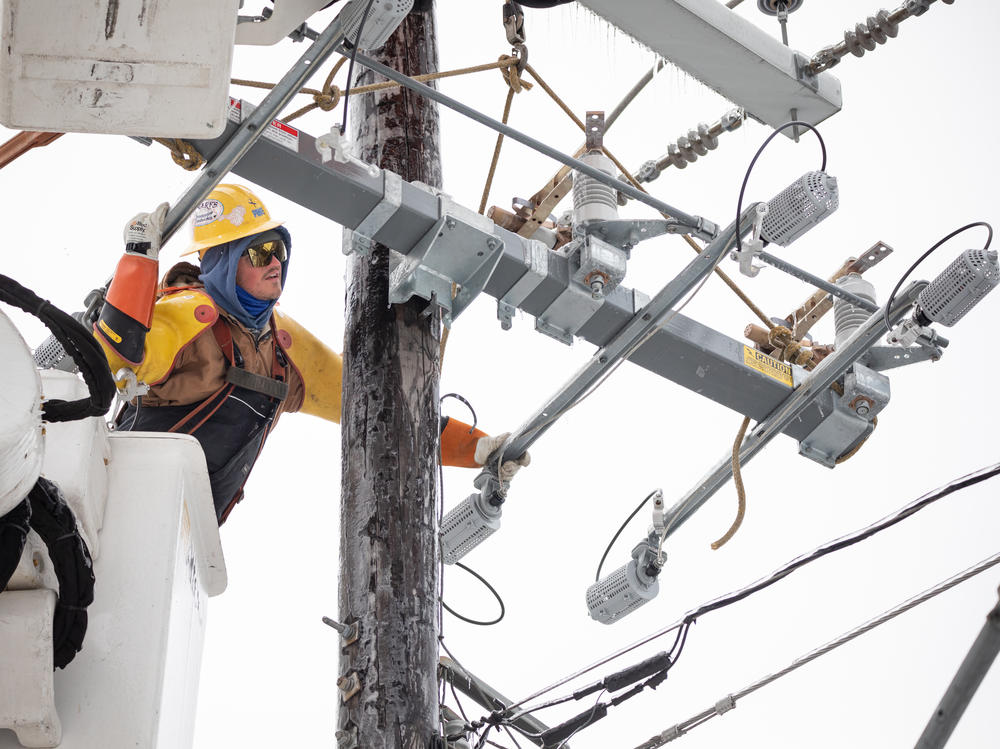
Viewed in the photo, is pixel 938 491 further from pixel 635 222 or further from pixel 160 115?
pixel 160 115

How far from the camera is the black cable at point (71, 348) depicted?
2.93m

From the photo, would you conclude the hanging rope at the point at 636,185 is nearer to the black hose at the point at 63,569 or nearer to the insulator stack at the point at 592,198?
the insulator stack at the point at 592,198

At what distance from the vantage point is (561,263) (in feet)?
16.8

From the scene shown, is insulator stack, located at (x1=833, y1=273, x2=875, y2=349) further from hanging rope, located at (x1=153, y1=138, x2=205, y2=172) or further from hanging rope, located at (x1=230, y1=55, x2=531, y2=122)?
hanging rope, located at (x1=153, y1=138, x2=205, y2=172)

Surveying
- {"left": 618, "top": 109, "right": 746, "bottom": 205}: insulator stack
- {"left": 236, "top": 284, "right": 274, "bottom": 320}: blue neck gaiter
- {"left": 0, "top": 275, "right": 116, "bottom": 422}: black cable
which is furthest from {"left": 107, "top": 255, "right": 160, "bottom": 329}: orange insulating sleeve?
{"left": 618, "top": 109, "right": 746, "bottom": 205}: insulator stack

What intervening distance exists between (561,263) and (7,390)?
2797mm

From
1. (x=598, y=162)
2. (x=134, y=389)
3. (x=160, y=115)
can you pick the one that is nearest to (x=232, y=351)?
(x=134, y=389)

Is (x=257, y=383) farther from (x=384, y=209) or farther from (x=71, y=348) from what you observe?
(x=71, y=348)

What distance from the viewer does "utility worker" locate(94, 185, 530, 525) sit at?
536 centimetres

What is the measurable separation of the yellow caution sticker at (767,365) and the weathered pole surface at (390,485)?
1315mm

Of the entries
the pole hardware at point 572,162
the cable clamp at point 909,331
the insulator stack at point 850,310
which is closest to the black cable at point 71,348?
the pole hardware at point 572,162

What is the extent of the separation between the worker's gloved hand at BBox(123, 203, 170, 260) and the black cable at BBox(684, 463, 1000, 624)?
225 cm

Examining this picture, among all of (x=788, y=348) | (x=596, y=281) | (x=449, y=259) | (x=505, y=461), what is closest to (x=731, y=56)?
(x=596, y=281)

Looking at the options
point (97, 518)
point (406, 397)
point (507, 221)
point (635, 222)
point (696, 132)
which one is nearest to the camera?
point (97, 518)
